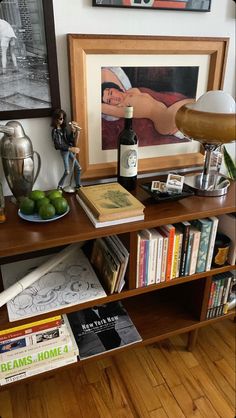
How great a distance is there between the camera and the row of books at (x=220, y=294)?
4.35 feet

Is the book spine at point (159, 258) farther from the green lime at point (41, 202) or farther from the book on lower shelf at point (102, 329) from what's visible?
the green lime at point (41, 202)

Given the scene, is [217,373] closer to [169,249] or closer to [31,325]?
[169,249]

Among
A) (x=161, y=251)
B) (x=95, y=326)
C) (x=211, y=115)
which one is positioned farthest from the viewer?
(x=95, y=326)

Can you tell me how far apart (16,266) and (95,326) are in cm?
39

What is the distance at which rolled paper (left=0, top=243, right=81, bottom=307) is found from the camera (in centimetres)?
104

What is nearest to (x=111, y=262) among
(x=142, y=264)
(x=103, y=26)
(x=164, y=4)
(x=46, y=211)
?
(x=142, y=264)

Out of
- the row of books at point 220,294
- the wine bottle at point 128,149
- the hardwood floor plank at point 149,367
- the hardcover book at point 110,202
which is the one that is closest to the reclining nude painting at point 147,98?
the wine bottle at point 128,149

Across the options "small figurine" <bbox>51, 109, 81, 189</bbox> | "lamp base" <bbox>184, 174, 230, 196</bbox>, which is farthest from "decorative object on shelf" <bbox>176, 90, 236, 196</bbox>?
"small figurine" <bbox>51, 109, 81, 189</bbox>

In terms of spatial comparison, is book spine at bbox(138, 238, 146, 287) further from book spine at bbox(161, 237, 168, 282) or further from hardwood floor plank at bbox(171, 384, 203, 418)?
hardwood floor plank at bbox(171, 384, 203, 418)

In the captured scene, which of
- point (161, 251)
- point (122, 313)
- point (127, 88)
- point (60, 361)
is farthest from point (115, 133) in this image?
point (60, 361)

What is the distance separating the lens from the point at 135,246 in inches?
43.0

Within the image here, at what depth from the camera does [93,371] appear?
1.37 metres

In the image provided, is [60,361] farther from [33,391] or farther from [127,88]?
[127,88]

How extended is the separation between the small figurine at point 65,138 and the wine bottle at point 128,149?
154 mm
